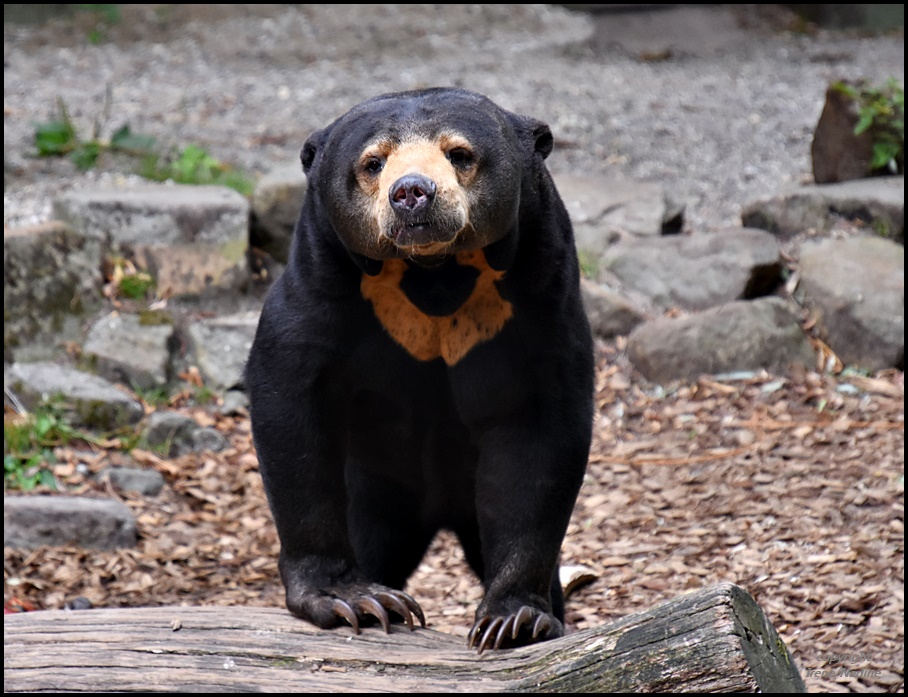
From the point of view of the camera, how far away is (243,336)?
7328mm

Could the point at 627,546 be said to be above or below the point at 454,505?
below

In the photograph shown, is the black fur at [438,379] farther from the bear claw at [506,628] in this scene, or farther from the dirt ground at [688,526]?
the dirt ground at [688,526]

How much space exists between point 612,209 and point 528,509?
17.6ft

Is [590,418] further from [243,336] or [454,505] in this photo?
[243,336]

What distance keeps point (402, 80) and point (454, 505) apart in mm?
8372

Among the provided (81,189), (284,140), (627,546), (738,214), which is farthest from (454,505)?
(284,140)

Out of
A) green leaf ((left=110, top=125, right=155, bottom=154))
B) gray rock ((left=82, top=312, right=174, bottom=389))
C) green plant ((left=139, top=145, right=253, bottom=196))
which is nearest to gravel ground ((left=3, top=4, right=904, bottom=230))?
green leaf ((left=110, top=125, right=155, bottom=154))

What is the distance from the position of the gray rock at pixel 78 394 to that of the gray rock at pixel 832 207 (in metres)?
4.43

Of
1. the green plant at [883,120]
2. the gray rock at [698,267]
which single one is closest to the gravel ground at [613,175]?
the gray rock at [698,267]

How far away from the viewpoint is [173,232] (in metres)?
7.67

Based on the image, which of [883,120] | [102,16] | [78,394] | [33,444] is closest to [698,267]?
[883,120]

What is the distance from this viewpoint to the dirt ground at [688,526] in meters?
4.73

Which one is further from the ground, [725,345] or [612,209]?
[612,209]

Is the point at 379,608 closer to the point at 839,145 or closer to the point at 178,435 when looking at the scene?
the point at 178,435
